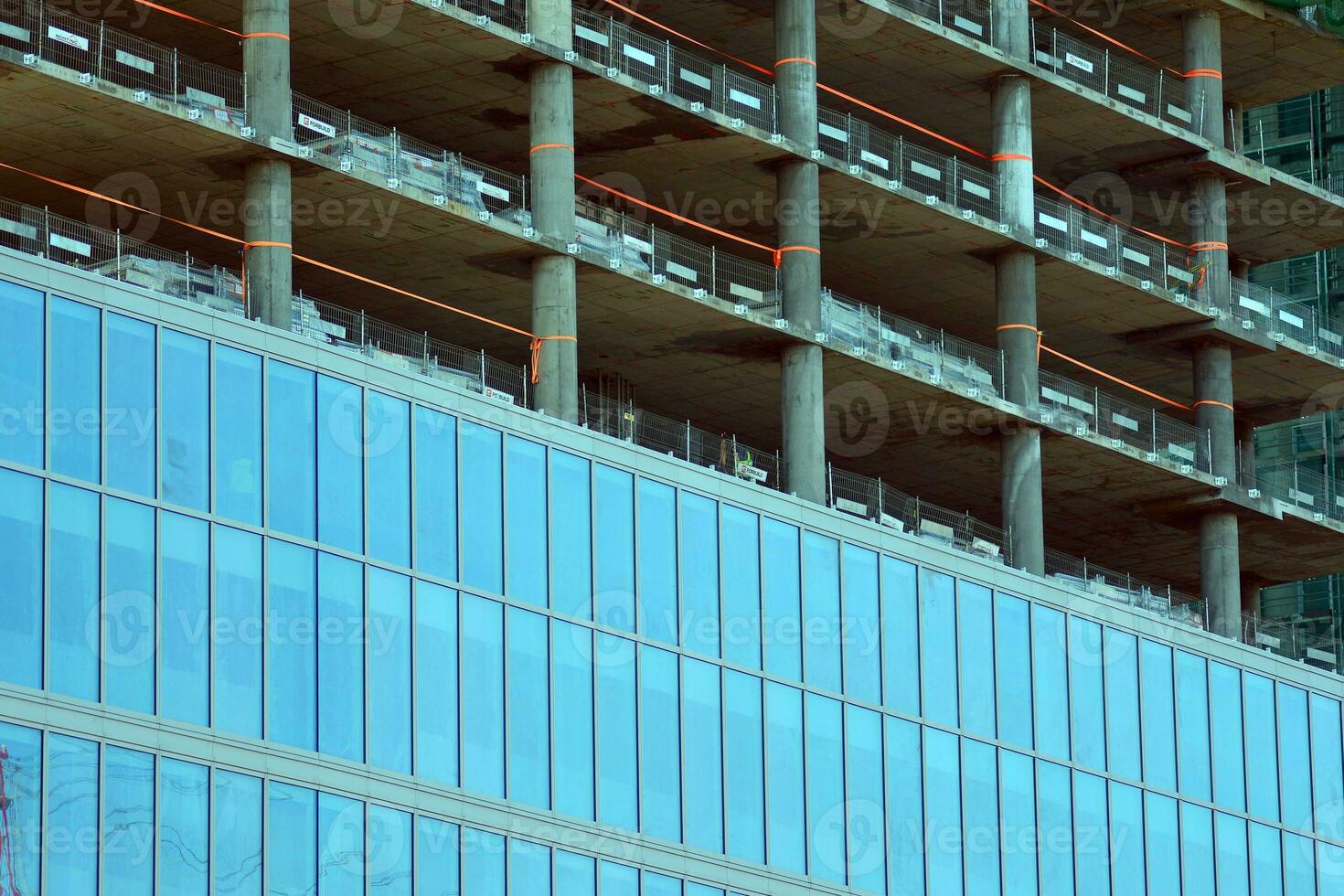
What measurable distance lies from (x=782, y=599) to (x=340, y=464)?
11411 millimetres

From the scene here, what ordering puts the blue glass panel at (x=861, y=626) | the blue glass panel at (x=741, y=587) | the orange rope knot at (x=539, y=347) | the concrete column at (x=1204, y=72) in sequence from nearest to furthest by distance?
the blue glass panel at (x=741, y=587), the orange rope knot at (x=539, y=347), the blue glass panel at (x=861, y=626), the concrete column at (x=1204, y=72)

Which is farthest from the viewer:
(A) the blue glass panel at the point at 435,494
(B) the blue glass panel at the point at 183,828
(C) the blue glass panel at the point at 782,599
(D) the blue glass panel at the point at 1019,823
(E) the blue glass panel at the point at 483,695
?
(D) the blue glass panel at the point at 1019,823

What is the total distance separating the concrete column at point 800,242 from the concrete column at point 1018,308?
5639 millimetres

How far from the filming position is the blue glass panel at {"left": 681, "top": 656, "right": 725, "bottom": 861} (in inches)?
2435

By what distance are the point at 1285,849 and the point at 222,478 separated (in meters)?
29.8

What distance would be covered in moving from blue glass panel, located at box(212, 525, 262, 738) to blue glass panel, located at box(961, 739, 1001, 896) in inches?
725

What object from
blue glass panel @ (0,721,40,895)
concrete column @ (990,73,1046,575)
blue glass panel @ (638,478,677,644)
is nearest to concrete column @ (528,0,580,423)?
blue glass panel @ (638,478,677,644)

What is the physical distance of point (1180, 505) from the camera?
8031 centimetres

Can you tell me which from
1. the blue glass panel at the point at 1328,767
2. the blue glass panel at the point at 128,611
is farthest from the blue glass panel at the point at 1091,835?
the blue glass panel at the point at 128,611

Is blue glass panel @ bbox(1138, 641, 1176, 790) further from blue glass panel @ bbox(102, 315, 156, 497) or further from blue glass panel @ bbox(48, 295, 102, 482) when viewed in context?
blue glass panel @ bbox(48, 295, 102, 482)

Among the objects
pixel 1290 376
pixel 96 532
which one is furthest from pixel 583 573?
pixel 1290 376

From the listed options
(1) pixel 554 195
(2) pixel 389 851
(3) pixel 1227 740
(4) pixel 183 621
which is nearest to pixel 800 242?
(1) pixel 554 195

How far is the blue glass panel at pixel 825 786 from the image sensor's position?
63.9m

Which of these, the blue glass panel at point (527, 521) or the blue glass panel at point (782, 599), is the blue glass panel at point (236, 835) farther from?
the blue glass panel at point (782, 599)
